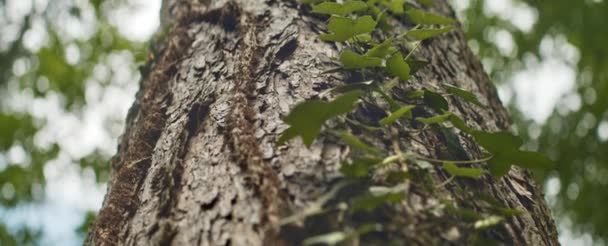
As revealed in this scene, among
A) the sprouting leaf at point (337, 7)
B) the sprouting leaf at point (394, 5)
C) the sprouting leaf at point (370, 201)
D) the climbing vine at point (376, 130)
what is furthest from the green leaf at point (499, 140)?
the sprouting leaf at point (394, 5)

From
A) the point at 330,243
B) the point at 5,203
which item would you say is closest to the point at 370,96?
Answer: the point at 330,243

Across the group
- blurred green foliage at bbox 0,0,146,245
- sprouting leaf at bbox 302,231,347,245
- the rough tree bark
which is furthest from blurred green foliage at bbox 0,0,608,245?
sprouting leaf at bbox 302,231,347,245

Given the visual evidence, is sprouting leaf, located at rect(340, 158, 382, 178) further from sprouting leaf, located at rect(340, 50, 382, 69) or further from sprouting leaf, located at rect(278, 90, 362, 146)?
sprouting leaf, located at rect(340, 50, 382, 69)

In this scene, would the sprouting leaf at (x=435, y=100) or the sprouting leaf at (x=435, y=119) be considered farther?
the sprouting leaf at (x=435, y=100)

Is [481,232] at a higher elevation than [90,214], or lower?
lower

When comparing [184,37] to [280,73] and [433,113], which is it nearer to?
[280,73]

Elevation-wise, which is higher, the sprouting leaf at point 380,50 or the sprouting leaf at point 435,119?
the sprouting leaf at point 380,50

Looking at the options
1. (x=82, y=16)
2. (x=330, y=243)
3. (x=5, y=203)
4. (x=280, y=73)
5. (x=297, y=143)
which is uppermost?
(x=82, y=16)

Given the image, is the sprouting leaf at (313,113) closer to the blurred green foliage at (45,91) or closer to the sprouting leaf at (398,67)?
the sprouting leaf at (398,67)
